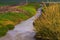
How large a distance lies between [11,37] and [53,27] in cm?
210

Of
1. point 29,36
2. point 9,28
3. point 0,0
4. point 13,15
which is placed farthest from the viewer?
point 0,0

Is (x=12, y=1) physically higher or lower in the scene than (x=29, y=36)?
lower

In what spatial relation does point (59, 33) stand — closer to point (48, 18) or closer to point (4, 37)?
point (48, 18)

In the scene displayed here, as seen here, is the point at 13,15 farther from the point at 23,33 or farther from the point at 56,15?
the point at 56,15

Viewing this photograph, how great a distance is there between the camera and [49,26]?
25.1 ft

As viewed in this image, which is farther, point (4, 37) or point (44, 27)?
point (4, 37)

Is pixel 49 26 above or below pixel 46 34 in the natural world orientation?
above

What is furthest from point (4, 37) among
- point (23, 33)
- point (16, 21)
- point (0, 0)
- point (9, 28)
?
point (0, 0)

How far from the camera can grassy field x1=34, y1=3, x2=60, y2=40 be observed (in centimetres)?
750

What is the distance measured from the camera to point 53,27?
761cm

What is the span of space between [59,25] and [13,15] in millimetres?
6759

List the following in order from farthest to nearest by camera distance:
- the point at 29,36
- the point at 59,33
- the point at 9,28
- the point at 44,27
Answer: the point at 9,28
the point at 29,36
the point at 44,27
the point at 59,33

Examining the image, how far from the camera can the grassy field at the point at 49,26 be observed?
24.6 ft

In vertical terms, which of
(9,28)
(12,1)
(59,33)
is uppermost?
(59,33)
